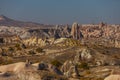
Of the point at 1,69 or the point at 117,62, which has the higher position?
the point at 1,69

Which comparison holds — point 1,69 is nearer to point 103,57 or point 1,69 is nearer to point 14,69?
point 14,69

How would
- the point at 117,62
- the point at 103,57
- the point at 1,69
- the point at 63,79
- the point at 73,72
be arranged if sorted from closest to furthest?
the point at 63,79 < the point at 1,69 < the point at 73,72 < the point at 117,62 < the point at 103,57

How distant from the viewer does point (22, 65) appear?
39.0 meters

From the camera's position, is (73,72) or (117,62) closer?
(73,72)

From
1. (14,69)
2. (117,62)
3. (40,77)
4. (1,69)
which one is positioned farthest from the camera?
(117,62)

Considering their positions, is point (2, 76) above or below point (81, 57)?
above

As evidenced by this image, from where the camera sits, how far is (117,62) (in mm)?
130000

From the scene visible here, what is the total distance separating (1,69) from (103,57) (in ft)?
A: 336

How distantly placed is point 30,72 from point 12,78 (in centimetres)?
195

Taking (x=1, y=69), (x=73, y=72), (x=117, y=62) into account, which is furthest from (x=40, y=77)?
(x=117, y=62)

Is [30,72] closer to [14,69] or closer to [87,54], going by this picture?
[14,69]

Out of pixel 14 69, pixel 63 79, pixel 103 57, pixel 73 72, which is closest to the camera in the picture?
pixel 63 79

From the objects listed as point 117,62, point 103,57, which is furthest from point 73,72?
point 103,57

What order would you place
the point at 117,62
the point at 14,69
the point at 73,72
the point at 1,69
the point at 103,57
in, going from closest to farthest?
the point at 14,69 → the point at 1,69 → the point at 73,72 → the point at 117,62 → the point at 103,57
